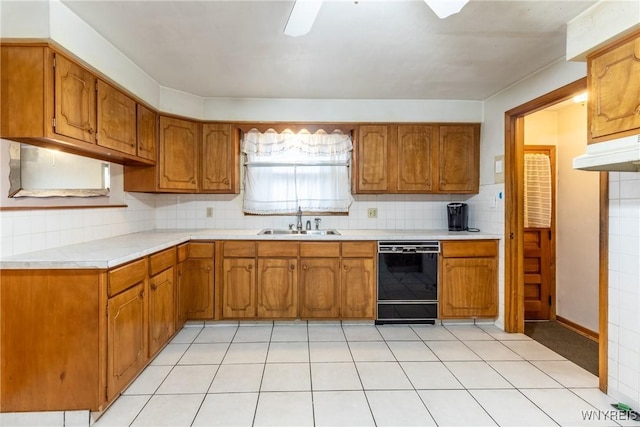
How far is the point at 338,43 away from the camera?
2.17 m

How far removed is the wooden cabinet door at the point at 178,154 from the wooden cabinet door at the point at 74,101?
3.08 ft

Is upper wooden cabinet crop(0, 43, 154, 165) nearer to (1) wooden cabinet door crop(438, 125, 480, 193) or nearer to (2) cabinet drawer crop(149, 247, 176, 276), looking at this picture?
(2) cabinet drawer crop(149, 247, 176, 276)

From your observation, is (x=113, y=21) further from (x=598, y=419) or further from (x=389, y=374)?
(x=598, y=419)

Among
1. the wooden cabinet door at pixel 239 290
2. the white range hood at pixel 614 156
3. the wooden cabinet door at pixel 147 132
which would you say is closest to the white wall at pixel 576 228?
the white range hood at pixel 614 156

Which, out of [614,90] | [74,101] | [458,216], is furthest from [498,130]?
[74,101]

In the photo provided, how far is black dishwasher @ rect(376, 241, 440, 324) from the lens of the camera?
3053 millimetres

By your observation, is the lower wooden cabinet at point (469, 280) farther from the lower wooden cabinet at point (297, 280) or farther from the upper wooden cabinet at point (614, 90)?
the upper wooden cabinet at point (614, 90)

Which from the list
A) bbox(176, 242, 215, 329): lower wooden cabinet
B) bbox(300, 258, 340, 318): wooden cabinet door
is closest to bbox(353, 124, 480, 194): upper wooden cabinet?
bbox(300, 258, 340, 318): wooden cabinet door

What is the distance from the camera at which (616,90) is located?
5.53 feet

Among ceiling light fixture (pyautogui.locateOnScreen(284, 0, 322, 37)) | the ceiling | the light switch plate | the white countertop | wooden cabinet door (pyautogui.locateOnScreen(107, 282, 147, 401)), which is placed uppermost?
the ceiling

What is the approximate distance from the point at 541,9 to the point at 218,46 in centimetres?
200

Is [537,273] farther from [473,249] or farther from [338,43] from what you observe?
[338,43]

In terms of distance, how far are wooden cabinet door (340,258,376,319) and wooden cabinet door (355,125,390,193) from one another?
0.82 metres

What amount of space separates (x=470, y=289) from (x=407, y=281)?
0.62 m
